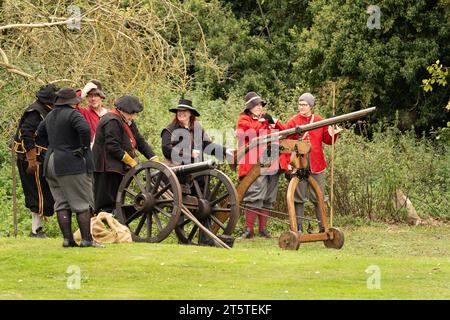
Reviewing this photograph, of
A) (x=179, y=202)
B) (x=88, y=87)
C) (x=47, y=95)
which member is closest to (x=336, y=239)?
(x=179, y=202)

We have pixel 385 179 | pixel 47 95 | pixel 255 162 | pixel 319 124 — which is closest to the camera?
pixel 47 95

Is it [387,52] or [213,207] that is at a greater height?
[387,52]

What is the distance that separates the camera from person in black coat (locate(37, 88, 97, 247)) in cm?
1218

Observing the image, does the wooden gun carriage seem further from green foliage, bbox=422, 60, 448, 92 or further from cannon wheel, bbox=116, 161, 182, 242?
green foliage, bbox=422, 60, 448, 92

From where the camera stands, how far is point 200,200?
1388 centimetres

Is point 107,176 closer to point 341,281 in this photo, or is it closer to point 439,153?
point 341,281

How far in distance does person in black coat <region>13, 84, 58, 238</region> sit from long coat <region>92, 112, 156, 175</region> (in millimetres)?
692

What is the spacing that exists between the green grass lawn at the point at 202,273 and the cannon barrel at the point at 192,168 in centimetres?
106

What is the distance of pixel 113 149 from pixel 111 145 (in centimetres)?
5

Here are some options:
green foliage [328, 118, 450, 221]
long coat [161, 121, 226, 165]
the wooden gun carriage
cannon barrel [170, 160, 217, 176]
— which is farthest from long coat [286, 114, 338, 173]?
green foliage [328, 118, 450, 221]

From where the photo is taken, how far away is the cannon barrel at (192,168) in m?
13.4

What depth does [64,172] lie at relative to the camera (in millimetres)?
12164

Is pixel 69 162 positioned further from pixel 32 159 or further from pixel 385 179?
pixel 385 179

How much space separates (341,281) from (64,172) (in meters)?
3.26
